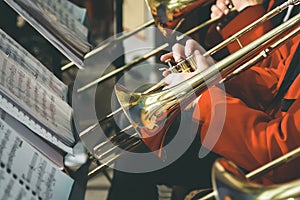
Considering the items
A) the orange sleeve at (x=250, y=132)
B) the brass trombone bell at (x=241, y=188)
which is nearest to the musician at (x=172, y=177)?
the orange sleeve at (x=250, y=132)

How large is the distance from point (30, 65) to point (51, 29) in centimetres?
13

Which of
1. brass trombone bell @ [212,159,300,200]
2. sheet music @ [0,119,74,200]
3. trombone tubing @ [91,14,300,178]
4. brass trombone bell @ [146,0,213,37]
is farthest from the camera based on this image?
brass trombone bell @ [146,0,213,37]

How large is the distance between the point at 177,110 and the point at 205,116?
67mm

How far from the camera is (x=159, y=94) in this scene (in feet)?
4.04

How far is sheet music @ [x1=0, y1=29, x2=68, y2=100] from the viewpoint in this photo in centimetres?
125

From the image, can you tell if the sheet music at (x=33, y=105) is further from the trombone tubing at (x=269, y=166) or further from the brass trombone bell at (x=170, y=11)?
the brass trombone bell at (x=170, y=11)

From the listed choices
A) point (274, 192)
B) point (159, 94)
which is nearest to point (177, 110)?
point (159, 94)

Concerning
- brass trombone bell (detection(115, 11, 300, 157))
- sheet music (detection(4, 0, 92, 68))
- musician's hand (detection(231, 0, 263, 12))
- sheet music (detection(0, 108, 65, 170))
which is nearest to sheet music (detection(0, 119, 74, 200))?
sheet music (detection(0, 108, 65, 170))

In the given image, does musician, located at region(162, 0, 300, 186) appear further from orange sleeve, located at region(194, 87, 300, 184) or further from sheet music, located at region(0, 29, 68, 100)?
sheet music, located at region(0, 29, 68, 100)

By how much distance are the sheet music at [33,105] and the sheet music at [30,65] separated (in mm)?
27

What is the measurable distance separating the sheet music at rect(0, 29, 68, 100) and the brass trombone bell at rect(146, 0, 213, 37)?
0.42 m

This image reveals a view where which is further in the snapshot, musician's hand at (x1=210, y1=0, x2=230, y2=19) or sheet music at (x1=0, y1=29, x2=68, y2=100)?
musician's hand at (x1=210, y1=0, x2=230, y2=19)

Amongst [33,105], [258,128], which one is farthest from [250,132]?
[33,105]

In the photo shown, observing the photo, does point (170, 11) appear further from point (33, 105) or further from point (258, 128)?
point (33, 105)
